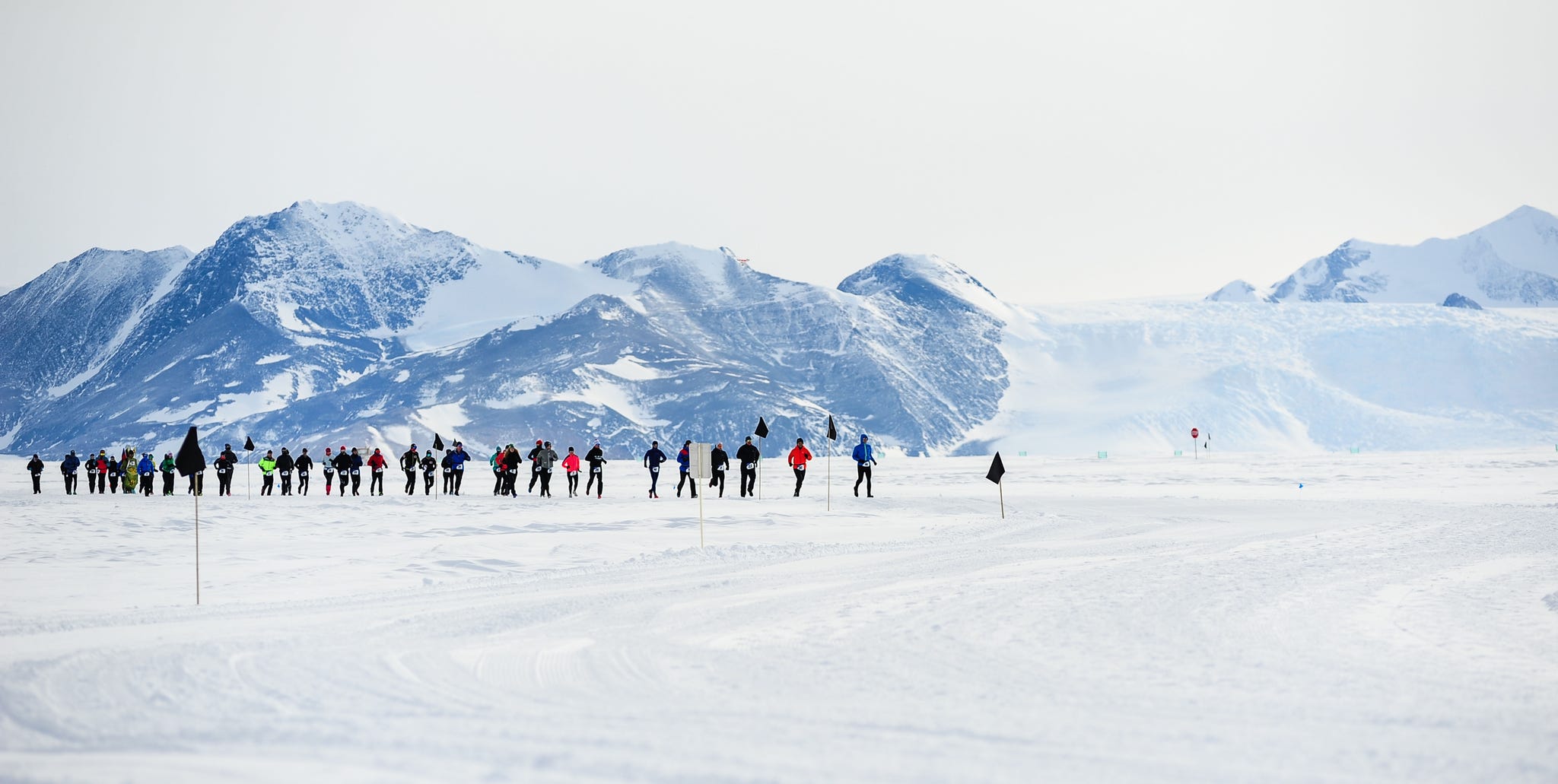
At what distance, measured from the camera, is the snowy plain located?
6.66m

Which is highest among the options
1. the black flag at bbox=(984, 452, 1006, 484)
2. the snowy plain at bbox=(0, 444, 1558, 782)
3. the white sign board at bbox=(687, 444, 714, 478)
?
the white sign board at bbox=(687, 444, 714, 478)

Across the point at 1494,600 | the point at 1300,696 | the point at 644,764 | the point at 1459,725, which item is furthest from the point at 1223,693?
the point at 1494,600

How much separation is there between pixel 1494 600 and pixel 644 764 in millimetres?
10774

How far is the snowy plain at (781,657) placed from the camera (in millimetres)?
6664

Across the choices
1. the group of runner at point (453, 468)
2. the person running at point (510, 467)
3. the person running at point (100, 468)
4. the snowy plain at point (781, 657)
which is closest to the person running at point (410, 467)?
the group of runner at point (453, 468)

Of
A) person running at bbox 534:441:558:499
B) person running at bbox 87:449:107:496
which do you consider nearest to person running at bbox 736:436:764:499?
person running at bbox 534:441:558:499

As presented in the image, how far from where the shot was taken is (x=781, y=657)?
32.1ft

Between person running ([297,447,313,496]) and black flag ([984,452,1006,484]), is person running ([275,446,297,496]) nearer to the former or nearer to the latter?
person running ([297,447,313,496])

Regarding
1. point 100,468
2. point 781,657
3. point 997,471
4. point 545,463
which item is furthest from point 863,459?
point 100,468

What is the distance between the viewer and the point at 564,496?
36.9m

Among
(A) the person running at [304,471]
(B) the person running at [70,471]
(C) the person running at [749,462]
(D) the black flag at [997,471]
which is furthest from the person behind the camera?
(B) the person running at [70,471]

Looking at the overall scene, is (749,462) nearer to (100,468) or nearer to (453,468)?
(453,468)

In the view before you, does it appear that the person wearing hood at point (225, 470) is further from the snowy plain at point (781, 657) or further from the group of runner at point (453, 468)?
the snowy plain at point (781, 657)

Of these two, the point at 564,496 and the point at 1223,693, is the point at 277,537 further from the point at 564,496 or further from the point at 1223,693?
the point at 1223,693
